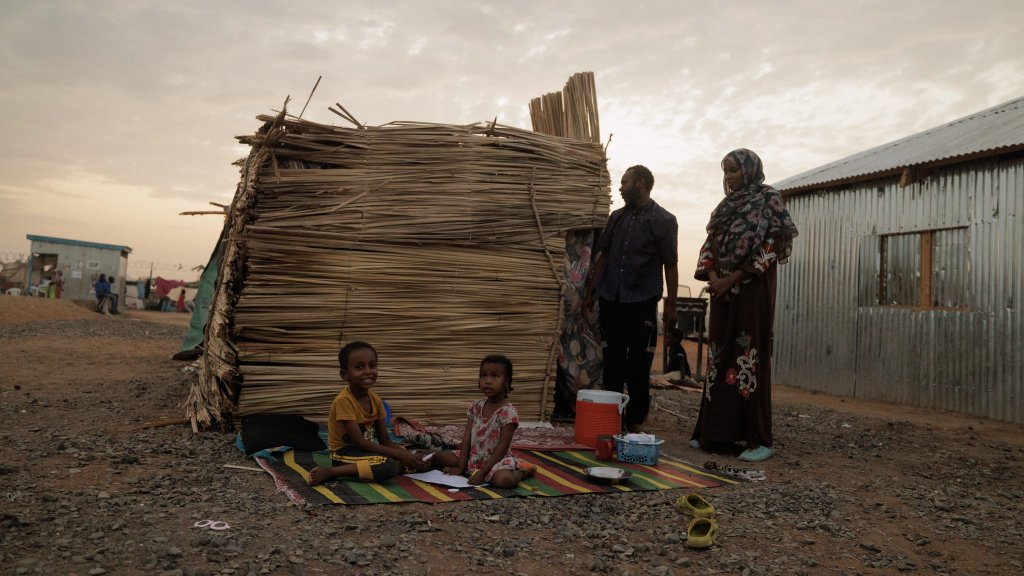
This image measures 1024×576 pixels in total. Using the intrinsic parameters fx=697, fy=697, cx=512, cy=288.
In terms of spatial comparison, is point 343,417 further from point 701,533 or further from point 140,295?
point 140,295

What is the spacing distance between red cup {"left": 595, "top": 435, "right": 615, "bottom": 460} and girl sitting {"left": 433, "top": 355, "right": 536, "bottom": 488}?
56 centimetres

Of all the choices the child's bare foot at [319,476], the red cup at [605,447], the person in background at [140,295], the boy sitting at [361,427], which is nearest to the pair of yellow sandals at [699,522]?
the red cup at [605,447]

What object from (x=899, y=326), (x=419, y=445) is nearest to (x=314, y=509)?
(x=419, y=445)

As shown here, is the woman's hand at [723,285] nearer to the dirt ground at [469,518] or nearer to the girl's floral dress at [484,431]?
the dirt ground at [469,518]

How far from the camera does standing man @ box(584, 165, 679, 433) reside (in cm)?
445

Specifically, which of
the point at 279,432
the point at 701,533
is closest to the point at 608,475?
the point at 701,533

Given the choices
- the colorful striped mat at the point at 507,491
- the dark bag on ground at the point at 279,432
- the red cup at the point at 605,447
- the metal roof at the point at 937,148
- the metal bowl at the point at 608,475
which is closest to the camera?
the colorful striped mat at the point at 507,491

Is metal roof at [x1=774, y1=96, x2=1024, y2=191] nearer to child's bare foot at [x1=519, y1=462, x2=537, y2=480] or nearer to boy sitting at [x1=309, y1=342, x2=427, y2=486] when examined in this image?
child's bare foot at [x1=519, y1=462, x2=537, y2=480]

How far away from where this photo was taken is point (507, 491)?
3.02 meters

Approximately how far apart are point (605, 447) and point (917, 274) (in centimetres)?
601

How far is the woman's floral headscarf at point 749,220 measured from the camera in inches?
161

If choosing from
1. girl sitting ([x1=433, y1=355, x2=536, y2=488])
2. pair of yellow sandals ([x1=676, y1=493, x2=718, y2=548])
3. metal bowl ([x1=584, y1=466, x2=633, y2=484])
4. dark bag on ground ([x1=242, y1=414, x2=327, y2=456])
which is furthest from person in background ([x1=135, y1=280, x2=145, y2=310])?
pair of yellow sandals ([x1=676, y1=493, x2=718, y2=548])

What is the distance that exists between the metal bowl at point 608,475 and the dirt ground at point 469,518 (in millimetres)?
133

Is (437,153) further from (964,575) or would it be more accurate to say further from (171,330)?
(171,330)
